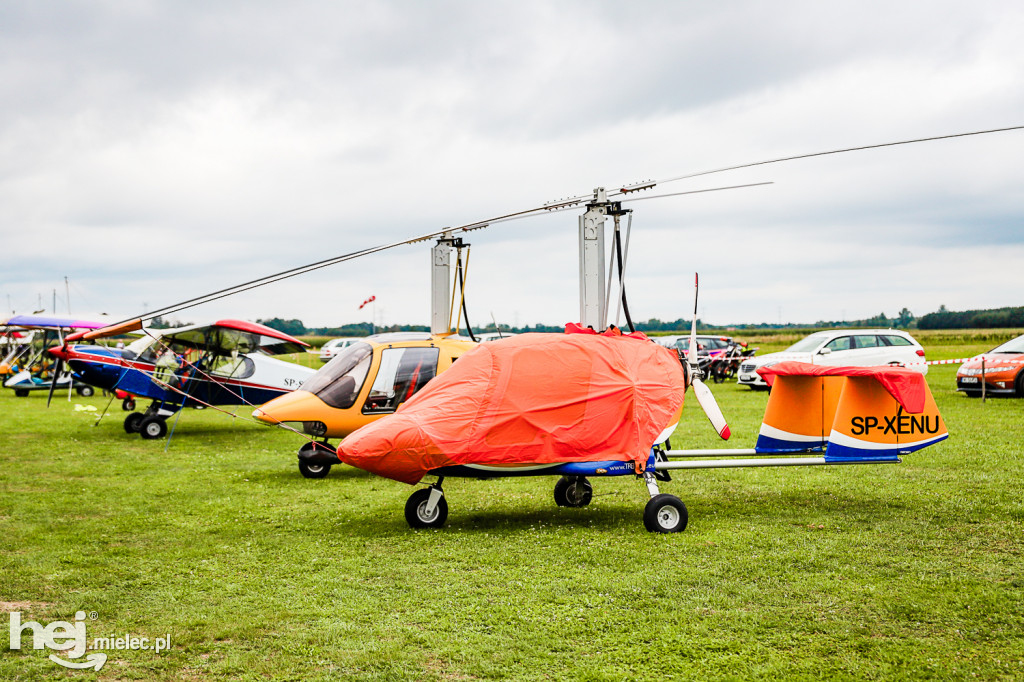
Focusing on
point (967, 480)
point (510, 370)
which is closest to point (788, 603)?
point (510, 370)

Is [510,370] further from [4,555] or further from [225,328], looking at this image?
[225,328]

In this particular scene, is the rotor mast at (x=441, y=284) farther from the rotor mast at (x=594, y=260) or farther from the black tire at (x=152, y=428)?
the black tire at (x=152, y=428)

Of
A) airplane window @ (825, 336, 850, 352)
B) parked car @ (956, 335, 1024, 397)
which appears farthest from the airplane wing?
parked car @ (956, 335, 1024, 397)

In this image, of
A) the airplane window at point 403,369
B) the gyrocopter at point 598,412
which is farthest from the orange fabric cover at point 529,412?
the airplane window at point 403,369

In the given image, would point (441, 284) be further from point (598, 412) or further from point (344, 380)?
point (598, 412)

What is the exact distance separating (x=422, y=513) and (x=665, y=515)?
7.44 ft

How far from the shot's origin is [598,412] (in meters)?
7.52

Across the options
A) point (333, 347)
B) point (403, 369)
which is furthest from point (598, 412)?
point (333, 347)

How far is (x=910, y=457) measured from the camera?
11273mm

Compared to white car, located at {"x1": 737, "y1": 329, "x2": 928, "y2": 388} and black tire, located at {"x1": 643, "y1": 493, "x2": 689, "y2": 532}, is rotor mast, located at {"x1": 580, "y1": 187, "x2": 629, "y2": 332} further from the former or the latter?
white car, located at {"x1": 737, "y1": 329, "x2": 928, "y2": 388}

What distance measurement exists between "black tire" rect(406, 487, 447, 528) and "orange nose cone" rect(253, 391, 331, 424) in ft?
11.3

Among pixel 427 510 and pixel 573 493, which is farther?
pixel 573 493

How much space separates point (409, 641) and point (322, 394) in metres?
6.48

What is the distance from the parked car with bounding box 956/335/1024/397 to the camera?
63.1 feet
